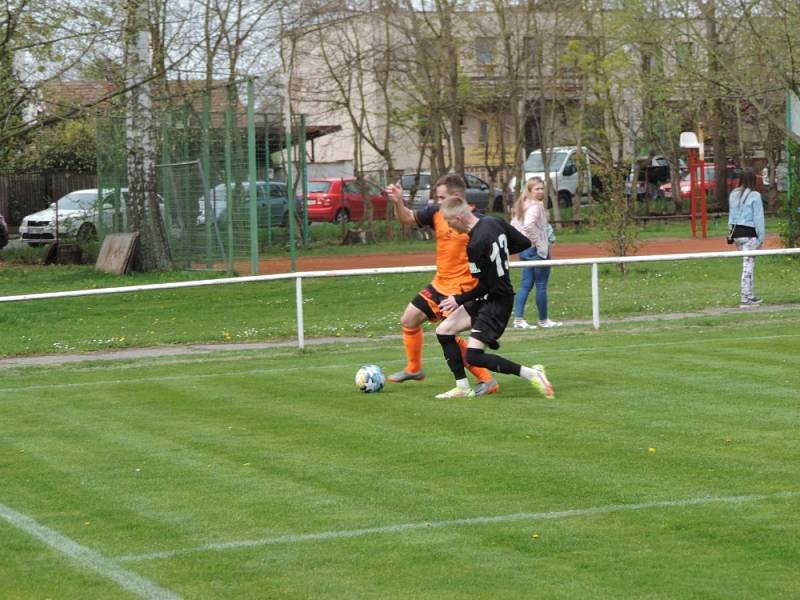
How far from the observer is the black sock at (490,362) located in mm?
11672

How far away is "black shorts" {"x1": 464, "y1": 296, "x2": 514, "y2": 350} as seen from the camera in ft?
38.3

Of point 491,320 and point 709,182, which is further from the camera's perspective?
point 709,182

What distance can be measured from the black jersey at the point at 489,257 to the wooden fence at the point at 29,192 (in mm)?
31942

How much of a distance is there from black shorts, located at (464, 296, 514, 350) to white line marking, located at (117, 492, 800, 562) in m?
4.16

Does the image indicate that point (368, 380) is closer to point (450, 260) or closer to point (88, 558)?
point (450, 260)

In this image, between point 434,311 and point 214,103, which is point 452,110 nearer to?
point 214,103

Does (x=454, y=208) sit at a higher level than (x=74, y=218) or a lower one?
higher

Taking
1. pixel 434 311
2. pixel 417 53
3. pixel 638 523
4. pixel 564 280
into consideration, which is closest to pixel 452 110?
pixel 417 53

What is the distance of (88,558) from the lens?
22.6ft

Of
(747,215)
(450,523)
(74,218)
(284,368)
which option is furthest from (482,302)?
(74,218)

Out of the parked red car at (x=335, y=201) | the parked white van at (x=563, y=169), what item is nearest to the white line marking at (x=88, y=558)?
the parked red car at (x=335, y=201)

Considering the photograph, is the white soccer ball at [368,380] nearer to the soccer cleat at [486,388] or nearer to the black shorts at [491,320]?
the soccer cleat at [486,388]

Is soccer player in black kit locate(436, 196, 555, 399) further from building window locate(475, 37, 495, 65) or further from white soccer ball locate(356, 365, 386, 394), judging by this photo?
building window locate(475, 37, 495, 65)

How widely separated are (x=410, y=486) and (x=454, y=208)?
3.73 metres
